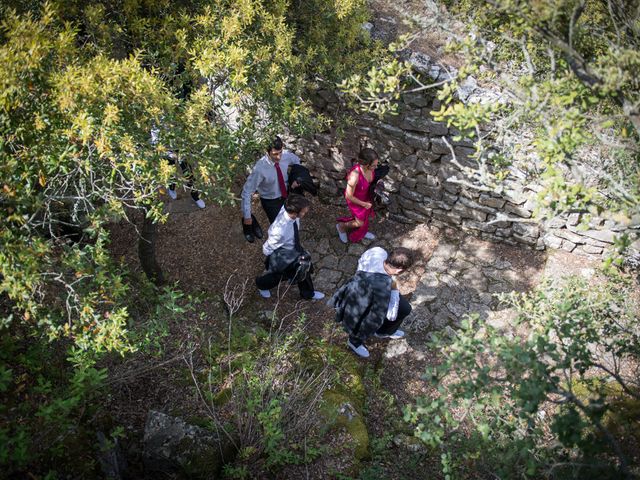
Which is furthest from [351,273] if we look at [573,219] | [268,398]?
[573,219]

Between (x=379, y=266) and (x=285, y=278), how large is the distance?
1.51 meters

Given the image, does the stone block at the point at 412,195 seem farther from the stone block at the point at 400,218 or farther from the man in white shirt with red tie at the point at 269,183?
the man in white shirt with red tie at the point at 269,183

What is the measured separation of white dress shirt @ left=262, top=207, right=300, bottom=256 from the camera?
5270 mm

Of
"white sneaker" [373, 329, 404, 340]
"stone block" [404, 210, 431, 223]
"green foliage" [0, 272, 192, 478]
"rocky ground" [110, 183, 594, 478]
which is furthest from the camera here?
"stone block" [404, 210, 431, 223]

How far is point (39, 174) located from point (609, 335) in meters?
4.68

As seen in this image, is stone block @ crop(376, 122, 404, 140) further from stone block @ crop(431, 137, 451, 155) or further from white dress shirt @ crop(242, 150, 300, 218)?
white dress shirt @ crop(242, 150, 300, 218)

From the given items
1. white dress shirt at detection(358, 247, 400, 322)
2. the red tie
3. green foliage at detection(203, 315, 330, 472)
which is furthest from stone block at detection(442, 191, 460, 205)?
green foliage at detection(203, 315, 330, 472)

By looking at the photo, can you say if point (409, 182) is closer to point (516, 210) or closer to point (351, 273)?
point (516, 210)

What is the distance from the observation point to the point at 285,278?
5.87m

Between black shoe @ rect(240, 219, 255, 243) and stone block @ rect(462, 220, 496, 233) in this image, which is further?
stone block @ rect(462, 220, 496, 233)

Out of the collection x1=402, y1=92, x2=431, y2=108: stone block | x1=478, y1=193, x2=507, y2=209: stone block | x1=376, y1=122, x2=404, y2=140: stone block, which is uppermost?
x1=402, y1=92, x2=431, y2=108: stone block

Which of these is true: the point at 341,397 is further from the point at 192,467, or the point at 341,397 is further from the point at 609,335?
the point at 609,335

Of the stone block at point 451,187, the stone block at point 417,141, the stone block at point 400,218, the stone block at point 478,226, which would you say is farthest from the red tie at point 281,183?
the stone block at point 478,226

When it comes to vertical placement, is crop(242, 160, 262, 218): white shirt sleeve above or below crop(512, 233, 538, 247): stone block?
above
